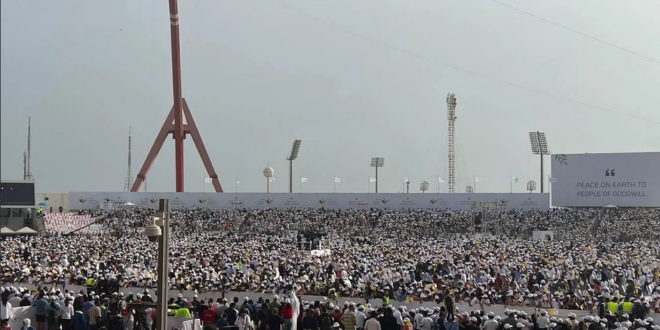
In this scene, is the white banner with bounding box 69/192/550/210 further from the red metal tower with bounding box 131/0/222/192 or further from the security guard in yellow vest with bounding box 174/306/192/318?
the security guard in yellow vest with bounding box 174/306/192/318

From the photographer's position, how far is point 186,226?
48938 millimetres

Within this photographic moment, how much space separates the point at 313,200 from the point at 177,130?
45.5 feet

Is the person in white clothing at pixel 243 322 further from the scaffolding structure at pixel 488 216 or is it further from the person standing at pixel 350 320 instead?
the scaffolding structure at pixel 488 216

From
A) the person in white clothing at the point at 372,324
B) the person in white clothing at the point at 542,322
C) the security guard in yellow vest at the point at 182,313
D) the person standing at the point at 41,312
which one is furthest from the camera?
the person standing at the point at 41,312

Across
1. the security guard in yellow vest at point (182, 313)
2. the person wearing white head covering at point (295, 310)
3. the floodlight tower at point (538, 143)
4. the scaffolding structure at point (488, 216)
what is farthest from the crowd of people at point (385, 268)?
the floodlight tower at point (538, 143)

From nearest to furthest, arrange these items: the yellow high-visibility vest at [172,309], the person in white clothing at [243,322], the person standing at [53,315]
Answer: the person in white clothing at [243,322] < the yellow high-visibility vest at [172,309] < the person standing at [53,315]

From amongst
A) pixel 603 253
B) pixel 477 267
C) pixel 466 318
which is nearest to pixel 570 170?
pixel 603 253

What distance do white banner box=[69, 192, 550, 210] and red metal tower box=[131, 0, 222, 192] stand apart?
3197mm

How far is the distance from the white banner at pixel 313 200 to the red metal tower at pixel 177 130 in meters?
3.20

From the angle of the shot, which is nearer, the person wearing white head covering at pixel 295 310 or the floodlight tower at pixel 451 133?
the person wearing white head covering at pixel 295 310

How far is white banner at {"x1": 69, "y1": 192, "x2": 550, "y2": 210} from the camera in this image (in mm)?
55719

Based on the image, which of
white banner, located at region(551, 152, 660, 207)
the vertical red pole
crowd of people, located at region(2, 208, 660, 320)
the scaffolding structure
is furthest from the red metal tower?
white banner, located at region(551, 152, 660, 207)

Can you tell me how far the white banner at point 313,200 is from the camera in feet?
183

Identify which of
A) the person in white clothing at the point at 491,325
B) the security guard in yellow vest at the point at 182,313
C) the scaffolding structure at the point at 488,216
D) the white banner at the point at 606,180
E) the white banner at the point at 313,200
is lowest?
the security guard in yellow vest at the point at 182,313
